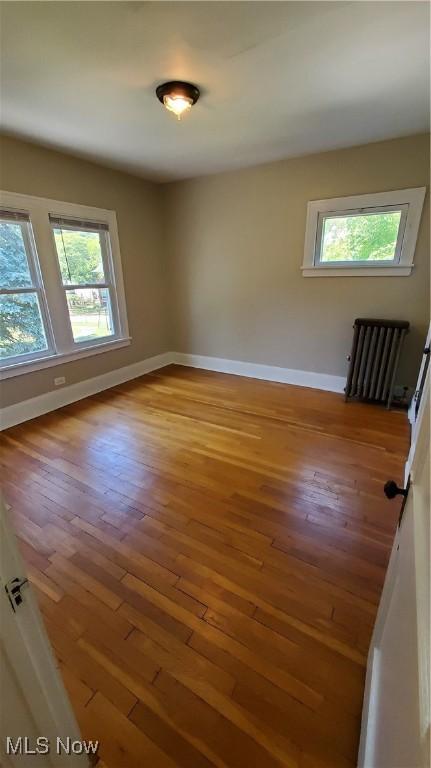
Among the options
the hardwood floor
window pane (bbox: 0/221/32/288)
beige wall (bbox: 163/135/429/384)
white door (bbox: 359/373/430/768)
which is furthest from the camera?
beige wall (bbox: 163/135/429/384)

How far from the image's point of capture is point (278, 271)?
366 centimetres

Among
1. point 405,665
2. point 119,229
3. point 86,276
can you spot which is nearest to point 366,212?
point 119,229

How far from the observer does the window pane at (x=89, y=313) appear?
3.42 meters

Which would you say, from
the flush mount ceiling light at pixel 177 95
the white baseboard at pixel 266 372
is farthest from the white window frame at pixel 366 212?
the flush mount ceiling light at pixel 177 95

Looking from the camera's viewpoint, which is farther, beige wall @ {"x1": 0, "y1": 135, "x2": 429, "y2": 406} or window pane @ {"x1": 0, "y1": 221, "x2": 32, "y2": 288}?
beige wall @ {"x1": 0, "y1": 135, "x2": 429, "y2": 406}

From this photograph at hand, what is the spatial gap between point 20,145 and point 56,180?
0.37 m

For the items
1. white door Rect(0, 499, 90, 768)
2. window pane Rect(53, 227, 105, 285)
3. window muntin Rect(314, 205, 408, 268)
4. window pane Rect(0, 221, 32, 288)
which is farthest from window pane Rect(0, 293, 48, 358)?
window muntin Rect(314, 205, 408, 268)

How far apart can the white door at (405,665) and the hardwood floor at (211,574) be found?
28 cm

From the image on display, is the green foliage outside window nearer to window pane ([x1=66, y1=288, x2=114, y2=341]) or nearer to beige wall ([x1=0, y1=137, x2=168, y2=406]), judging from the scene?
beige wall ([x1=0, y1=137, x2=168, y2=406])

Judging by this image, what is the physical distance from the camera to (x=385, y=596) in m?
1.00

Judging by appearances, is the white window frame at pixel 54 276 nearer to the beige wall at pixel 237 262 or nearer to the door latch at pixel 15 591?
the beige wall at pixel 237 262

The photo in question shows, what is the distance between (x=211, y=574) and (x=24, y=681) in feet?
3.25

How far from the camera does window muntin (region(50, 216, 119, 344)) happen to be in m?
3.22

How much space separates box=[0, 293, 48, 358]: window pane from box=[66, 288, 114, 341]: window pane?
0.38 metres
